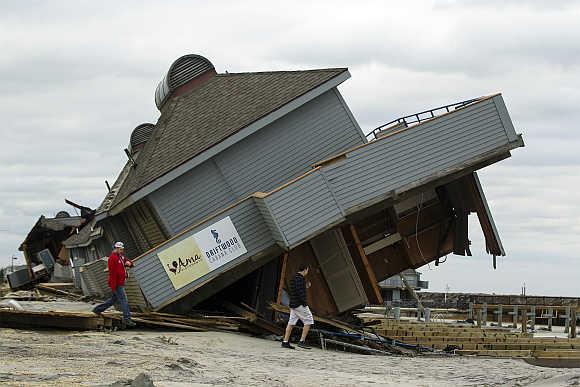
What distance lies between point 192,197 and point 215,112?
349cm

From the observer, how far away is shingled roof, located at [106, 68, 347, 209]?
24625 mm

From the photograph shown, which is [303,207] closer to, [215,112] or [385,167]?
[385,167]

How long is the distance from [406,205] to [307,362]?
32.6 ft

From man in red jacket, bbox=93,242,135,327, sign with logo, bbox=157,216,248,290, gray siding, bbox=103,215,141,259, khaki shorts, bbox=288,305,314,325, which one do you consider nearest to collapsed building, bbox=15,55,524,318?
sign with logo, bbox=157,216,248,290

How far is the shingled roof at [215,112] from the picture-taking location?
24625 mm

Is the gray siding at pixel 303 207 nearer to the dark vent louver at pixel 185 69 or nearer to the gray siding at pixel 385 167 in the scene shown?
the gray siding at pixel 385 167

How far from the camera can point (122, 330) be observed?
20156 mm

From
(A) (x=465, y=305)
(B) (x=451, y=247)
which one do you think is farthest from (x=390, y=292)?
(B) (x=451, y=247)

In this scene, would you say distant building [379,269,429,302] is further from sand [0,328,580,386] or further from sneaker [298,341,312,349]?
sand [0,328,580,386]

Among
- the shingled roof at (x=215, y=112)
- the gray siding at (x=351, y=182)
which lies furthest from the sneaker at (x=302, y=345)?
the shingled roof at (x=215, y=112)

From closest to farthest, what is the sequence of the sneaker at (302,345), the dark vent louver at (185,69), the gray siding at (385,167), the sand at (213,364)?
the sand at (213,364) → the sneaker at (302,345) → the gray siding at (385,167) → the dark vent louver at (185,69)

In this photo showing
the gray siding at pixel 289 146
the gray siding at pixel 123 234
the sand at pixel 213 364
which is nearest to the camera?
the sand at pixel 213 364

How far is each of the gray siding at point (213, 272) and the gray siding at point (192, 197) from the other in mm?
1899

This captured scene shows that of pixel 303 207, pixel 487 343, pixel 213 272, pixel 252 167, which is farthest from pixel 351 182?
pixel 487 343
